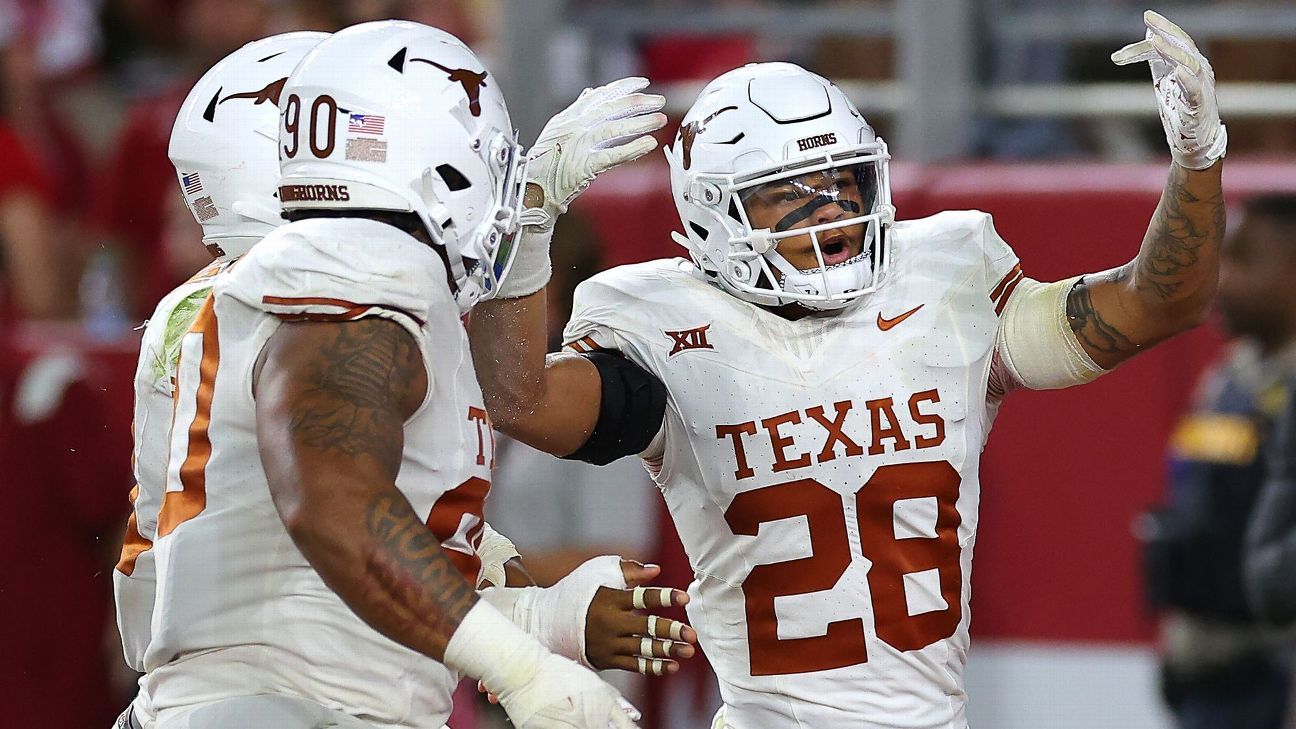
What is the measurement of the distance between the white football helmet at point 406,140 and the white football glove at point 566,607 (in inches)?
16.4

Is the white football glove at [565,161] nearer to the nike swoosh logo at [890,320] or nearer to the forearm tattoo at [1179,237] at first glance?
the nike swoosh logo at [890,320]

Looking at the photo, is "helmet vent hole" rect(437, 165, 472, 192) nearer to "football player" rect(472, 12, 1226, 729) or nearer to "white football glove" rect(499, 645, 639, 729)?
"football player" rect(472, 12, 1226, 729)

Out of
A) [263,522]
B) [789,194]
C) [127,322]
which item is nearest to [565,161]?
[789,194]

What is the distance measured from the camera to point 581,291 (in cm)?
318

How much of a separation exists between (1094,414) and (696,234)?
205cm

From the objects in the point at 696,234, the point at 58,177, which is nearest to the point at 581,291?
the point at 696,234

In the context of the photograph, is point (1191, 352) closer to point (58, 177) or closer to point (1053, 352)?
point (1053, 352)

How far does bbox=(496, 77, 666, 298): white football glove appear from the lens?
9.76 ft

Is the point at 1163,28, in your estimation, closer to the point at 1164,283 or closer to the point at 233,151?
the point at 1164,283

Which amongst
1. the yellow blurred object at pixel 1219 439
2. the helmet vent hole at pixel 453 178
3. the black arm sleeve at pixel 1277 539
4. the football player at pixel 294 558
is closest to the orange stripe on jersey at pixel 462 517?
the football player at pixel 294 558

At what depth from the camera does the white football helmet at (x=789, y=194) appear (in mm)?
2967

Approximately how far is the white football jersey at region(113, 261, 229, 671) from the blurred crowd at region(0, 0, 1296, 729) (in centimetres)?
161

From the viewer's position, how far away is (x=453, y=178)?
2.47 meters

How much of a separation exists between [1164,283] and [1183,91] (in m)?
0.29
